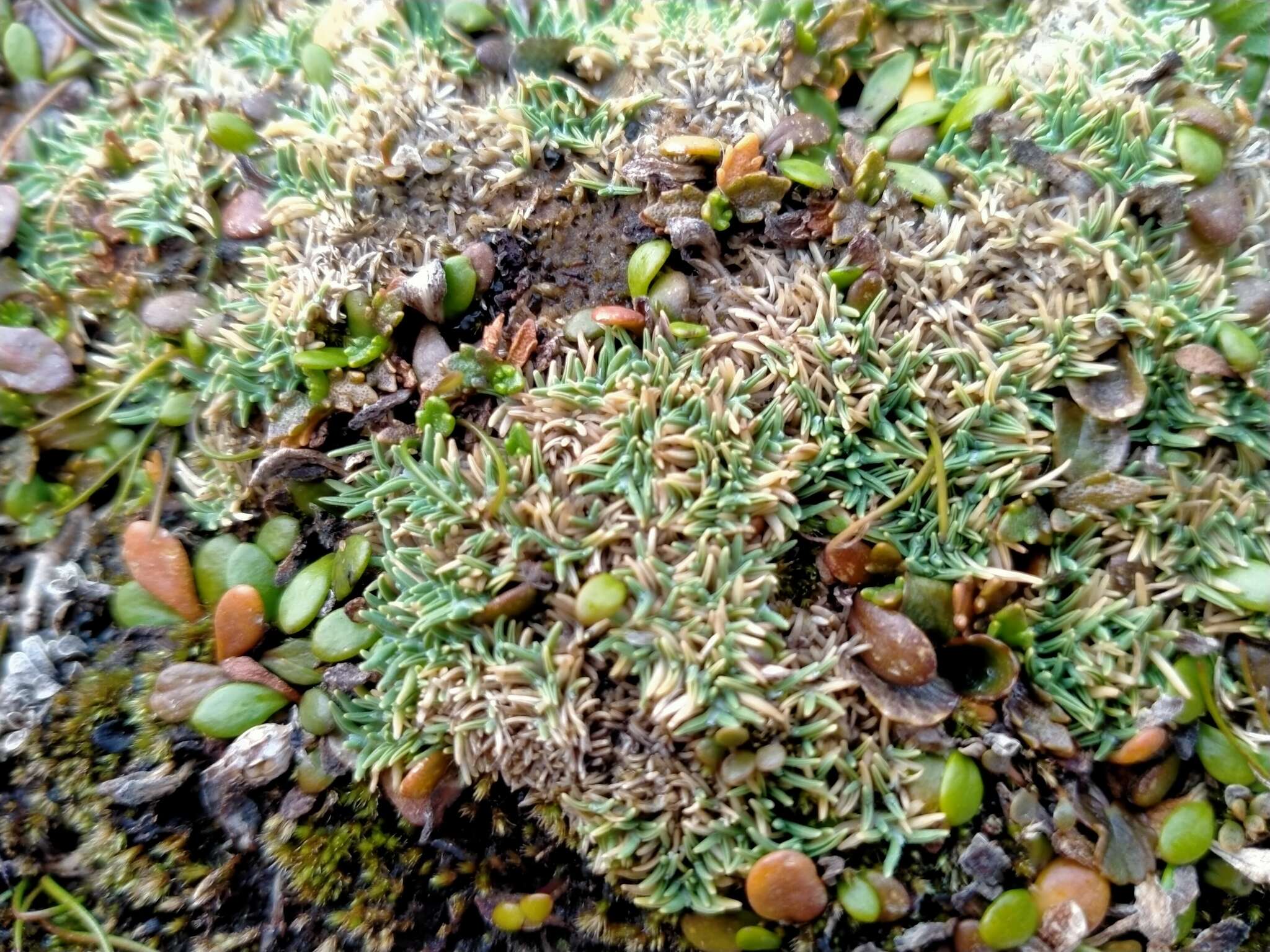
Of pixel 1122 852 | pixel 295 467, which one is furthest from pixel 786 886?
pixel 295 467

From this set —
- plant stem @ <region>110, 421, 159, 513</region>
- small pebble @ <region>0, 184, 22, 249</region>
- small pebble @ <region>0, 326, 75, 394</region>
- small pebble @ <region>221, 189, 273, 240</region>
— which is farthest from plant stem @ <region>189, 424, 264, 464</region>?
small pebble @ <region>0, 184, 22, 249</region>

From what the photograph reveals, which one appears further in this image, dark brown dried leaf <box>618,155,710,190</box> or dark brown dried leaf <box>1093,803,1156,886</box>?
dark brown dried leaf <box>618,155,710,190</box>

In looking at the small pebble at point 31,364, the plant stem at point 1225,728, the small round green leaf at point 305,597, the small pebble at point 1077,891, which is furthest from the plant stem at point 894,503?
the small pebble at point 31,364

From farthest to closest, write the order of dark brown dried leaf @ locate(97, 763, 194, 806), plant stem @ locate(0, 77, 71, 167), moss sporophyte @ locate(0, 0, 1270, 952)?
1. plant stem @ locate(0, 77, 71, 167)
2. dark brown dried leaf @ locate(97, 763, 194, 806)
3. moss sporophyte @ locate(0, 0, 1270, 952)

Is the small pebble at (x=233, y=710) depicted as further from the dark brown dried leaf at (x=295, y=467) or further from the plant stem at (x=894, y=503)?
the plant stem at (x=894, y=503)

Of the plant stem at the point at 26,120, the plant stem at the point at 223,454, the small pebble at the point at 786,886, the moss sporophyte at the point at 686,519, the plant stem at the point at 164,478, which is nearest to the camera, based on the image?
the small pebble at the point at 786,886

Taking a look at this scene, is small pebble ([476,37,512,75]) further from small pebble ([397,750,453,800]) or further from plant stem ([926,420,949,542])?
small pebble ([397,750,453,800])
